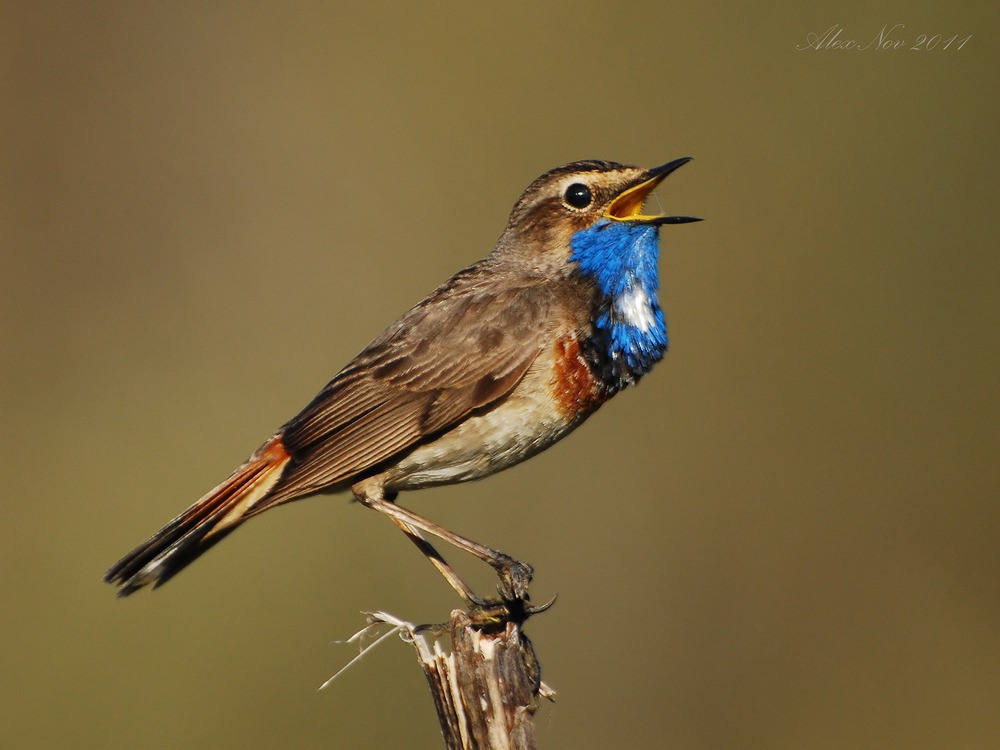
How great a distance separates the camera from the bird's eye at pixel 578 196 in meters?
5.73

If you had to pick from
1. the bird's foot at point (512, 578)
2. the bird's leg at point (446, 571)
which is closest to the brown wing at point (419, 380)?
the bird's leg at point (446, 571)

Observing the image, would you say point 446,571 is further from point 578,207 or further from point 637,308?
point 578,207

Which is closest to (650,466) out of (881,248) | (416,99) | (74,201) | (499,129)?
(881,248)

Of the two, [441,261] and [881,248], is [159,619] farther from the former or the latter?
[881,248]

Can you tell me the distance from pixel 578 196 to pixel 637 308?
0.62 m

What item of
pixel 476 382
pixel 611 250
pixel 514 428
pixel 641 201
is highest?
pixel 641 201

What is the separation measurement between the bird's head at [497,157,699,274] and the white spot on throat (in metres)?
0.28

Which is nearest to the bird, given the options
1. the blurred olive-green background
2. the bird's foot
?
the bird's foot

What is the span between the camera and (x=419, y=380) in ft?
18.3

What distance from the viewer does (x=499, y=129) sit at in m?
10.1

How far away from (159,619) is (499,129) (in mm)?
4903

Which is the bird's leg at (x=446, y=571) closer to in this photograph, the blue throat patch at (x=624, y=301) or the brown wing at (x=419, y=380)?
the brown wing at (x=419, y=380)

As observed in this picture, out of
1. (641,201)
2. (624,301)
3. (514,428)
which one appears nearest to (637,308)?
(624,301)

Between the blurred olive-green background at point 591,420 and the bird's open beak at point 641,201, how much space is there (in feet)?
9.71
